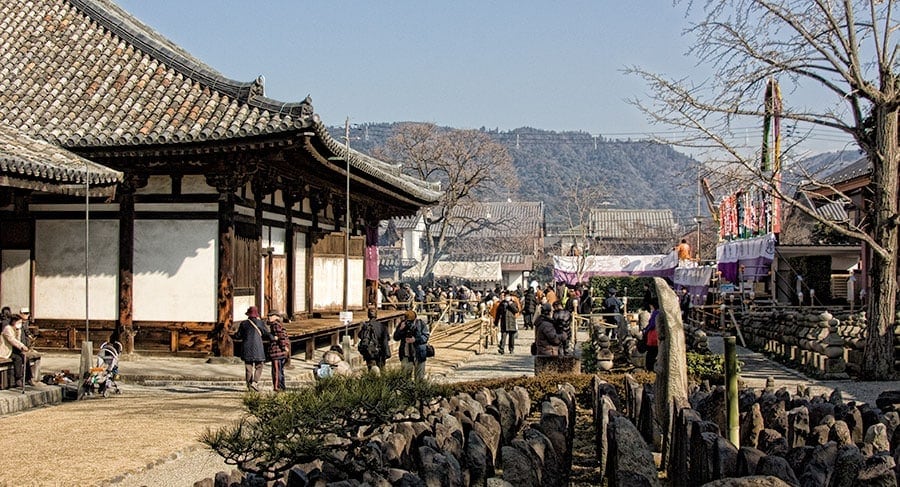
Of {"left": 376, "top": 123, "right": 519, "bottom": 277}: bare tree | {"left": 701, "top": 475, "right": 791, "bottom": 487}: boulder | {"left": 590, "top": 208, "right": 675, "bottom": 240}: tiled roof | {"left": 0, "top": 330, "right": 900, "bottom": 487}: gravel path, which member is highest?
{"left": 376, "top": 123, "right": 519, "bottom": 277}: bare tree

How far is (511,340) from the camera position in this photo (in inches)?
1018

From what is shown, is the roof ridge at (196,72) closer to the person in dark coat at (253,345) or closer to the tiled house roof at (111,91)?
the tiled house roof at (111,91)

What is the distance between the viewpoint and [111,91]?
61.9 ft

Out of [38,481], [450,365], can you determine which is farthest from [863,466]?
[450,365]

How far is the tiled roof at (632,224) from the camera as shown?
249 ft

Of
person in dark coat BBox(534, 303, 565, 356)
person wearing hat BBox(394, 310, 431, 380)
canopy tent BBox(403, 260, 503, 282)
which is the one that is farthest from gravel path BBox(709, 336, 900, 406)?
canopy tent BBox(403, 260, 503, 282)

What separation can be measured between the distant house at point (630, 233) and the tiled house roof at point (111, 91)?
172ft

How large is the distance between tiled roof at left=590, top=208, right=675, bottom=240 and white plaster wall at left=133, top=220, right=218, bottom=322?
56.0m

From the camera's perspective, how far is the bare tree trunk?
16719 millimetres

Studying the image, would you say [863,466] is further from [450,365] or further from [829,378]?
[450,365]

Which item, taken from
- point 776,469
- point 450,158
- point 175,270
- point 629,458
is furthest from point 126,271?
point 450,158

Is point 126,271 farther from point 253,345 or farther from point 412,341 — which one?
point 412,341

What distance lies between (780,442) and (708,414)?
203 cm

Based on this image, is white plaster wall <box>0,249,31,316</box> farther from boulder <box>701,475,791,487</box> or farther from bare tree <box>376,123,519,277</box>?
bare tree <box>376,123,519,277</box>
